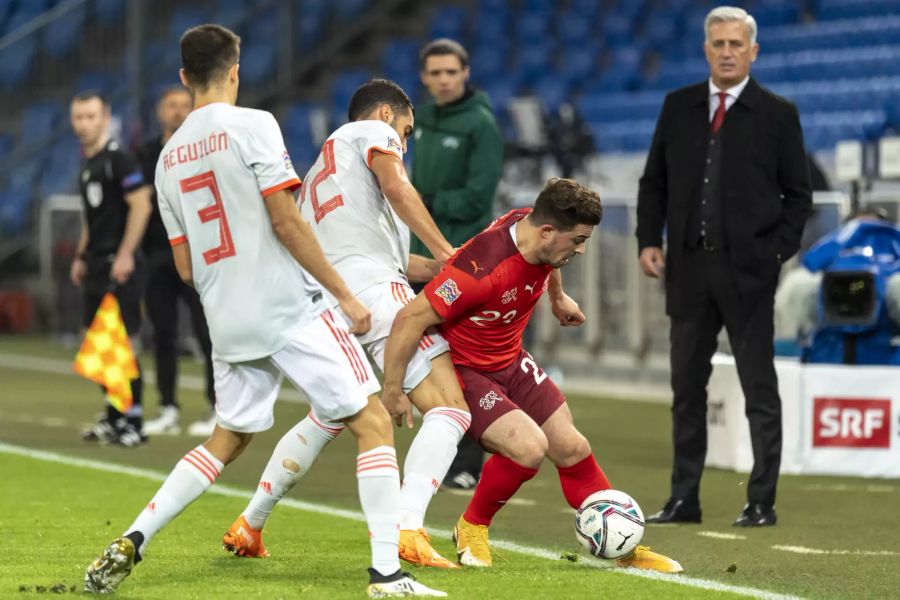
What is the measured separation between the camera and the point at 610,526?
5965mm

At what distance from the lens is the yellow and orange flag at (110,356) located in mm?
10141

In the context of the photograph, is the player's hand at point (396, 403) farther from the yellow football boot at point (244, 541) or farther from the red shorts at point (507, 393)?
the yellow football boot at point (244, 541)

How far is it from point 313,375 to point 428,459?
818 mm

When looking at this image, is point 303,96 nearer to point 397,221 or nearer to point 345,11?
point 345,11

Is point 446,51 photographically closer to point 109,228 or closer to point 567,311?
point 567,311

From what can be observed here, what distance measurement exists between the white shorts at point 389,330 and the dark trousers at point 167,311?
4.58m

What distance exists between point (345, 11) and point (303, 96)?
56.7 inches

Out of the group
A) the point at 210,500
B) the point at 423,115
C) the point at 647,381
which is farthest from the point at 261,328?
the point at 647,381

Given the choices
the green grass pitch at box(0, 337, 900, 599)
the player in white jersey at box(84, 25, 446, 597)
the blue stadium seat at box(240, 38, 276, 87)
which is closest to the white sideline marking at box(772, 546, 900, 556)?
the green grass pitch at box(0, 337, 900, 599)

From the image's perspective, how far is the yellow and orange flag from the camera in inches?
399

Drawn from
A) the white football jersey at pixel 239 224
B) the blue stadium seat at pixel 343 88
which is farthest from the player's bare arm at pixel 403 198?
the blue stadium seat at pixel 343 88

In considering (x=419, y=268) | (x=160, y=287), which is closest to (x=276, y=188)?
(x=419, y=268)

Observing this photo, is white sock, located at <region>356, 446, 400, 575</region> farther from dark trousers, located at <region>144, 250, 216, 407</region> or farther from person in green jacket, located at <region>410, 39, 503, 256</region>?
dark trousers, located at <region>144, 250, 216, 407</region>

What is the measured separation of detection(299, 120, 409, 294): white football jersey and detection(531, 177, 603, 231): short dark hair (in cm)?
60
